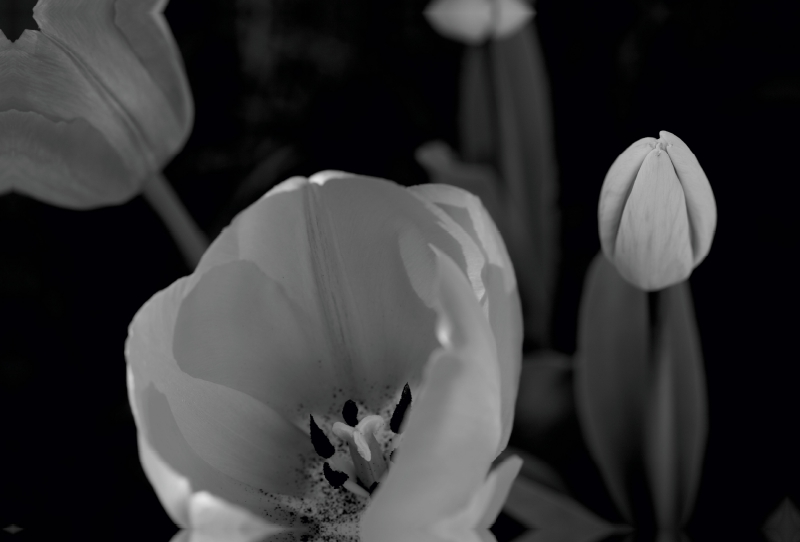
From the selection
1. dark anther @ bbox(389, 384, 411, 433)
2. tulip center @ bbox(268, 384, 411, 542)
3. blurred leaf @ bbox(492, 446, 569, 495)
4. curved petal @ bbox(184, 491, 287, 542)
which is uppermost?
curved petal @ bbox(184, 491, 287, 542)

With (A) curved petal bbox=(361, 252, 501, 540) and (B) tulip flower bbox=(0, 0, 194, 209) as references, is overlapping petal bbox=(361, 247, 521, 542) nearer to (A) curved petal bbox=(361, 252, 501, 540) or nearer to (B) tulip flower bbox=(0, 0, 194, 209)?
(A) curved petal bbox=(361, 252, 501, 540)

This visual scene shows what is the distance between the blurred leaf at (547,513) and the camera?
72cm

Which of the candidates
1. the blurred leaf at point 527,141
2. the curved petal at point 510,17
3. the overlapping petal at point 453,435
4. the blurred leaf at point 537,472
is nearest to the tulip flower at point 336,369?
the overlapping petal at point 453,435

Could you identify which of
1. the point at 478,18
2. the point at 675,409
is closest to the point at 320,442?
the point at 675,409

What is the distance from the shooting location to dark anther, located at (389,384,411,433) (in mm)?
754

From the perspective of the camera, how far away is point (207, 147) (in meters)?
1.00

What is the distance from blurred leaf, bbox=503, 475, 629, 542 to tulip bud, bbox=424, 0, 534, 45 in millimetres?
447

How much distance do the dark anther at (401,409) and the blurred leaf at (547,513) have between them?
0.10m

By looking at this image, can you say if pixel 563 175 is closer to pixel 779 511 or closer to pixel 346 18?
pixel 346 18

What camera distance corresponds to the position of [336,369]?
77 centimetres

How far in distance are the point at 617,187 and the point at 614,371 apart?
18 cm

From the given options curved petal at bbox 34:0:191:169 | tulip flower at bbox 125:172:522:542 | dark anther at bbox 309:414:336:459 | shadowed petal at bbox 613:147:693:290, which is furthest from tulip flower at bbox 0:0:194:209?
shadowed petal at bbox 613:147:693:290

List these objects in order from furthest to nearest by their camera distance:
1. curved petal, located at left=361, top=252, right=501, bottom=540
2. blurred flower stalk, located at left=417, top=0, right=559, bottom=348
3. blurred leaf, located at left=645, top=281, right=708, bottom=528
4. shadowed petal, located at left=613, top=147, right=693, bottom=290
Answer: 1. blurred flower stalk, located at left=417, top=0, right=559, bottom=348
2. blurred leaf, located at left=645, top=281, right=708, bottom=528
3. shadowed petal, located at left=613, top=147, right=693, bottom=290
4. curved petal, located at left=361, top=252, right=501, bottom=540

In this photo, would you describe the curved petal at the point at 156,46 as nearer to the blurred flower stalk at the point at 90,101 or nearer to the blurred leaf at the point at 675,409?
the blurred flower stalk at the point at 90,101
